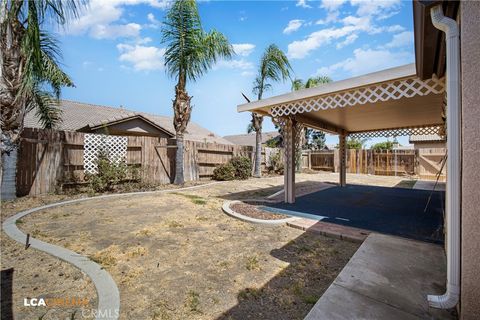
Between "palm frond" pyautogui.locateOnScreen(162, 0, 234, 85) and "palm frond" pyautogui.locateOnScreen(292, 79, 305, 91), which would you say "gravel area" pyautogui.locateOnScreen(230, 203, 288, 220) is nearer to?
"palm frond" pyautogui.locateOnScreen(162, 0, 234, 85)

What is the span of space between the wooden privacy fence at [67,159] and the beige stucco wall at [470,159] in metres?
8.78

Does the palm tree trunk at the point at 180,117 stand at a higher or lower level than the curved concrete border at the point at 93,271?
higher

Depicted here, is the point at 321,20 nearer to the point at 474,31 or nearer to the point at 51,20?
the point at 474,31

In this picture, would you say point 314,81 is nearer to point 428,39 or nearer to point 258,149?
point 258,149

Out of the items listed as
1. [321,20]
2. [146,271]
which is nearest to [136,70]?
[321,20]

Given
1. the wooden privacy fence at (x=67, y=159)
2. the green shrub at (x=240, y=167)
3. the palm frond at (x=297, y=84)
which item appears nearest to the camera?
the wooden privacy fence at (x=67, y=159)

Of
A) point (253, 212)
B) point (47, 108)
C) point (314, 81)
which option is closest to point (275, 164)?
point (314, 81)

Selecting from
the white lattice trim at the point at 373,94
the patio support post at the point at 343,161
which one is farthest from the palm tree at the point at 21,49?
the patio support post at the point at 343,161

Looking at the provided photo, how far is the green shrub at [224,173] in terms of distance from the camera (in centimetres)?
1111

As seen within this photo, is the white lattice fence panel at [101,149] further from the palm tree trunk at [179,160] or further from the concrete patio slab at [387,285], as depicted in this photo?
the concrete patio slab at [387,285]

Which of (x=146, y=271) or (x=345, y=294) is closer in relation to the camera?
(x=345, y=294)

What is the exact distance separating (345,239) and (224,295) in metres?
2.32

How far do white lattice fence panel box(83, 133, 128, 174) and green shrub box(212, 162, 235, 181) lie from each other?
425 cm

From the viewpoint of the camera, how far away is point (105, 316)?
1.88 metres
